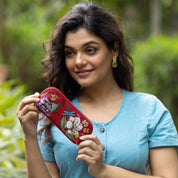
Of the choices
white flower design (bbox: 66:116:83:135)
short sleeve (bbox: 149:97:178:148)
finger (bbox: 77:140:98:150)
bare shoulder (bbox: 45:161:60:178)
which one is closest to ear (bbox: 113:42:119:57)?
short sleeve (bbox: 149:97:178:148)

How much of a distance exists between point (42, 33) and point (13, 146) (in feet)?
26.2

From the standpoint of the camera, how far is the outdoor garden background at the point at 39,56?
12.1ft

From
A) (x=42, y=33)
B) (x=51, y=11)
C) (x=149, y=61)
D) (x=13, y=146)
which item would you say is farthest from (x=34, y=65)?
(x=13, y=146)

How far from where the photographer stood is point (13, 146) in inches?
145

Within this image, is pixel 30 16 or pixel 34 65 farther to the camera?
pixel 30 16

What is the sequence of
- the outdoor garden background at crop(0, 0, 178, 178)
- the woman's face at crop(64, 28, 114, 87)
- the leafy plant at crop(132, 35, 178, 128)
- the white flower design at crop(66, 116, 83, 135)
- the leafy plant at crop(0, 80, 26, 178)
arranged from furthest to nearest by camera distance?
the leafy plant at crop(132, 35, 178, 128)
the outdoor garden background at crop(0, 0, 178, 178)
the leafy plant at crop(0, 80, 26, 178)
the woman's face at crop(64, 28, 114, 87)
the white flower design at crop(66, 116, 83, 135)

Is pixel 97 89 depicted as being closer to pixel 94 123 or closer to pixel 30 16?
pixel 94 123

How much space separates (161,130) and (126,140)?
239 mm

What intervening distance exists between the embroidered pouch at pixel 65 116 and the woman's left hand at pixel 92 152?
9 cm

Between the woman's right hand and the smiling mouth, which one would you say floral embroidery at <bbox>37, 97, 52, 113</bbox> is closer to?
the woman's right hand

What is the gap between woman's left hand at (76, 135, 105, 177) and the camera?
1711 mm

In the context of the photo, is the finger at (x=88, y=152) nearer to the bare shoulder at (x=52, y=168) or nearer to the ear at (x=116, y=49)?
the bare shoulder at (x=52, y=168)

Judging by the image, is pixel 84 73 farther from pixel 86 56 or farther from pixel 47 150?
pixel 47 150

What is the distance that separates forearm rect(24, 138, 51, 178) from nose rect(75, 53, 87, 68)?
20.6 inches
